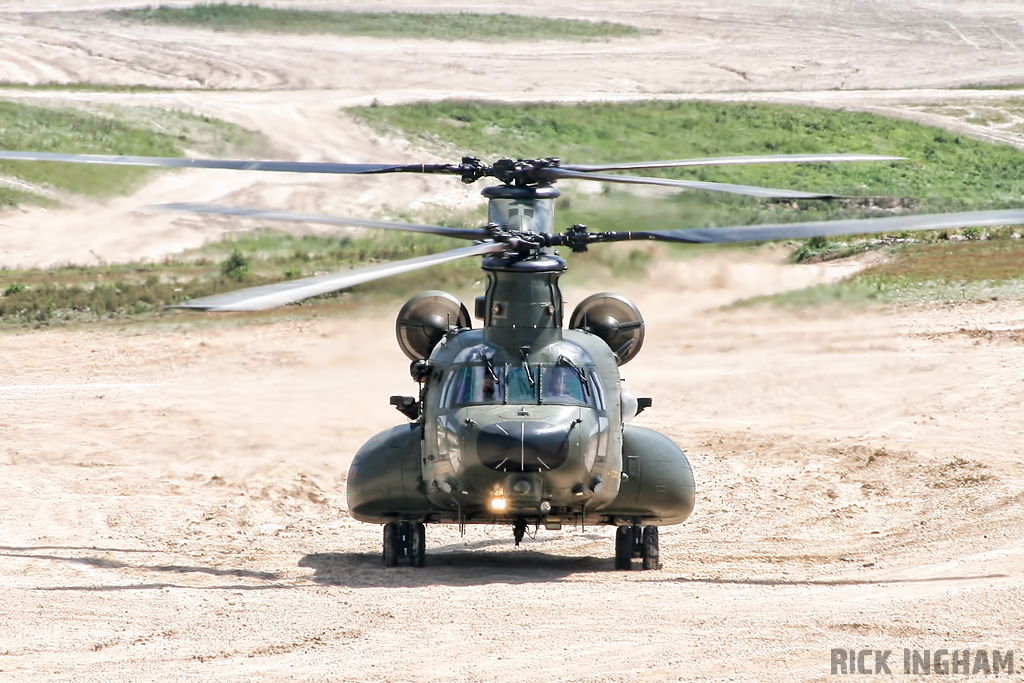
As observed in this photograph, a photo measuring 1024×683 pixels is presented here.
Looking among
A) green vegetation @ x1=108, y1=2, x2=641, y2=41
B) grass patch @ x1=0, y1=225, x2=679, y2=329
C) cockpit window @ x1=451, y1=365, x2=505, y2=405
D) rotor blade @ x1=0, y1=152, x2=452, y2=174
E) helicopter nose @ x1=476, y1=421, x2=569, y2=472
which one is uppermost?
green vegetation @ x1=108, y1=2, x2=641, y2=41

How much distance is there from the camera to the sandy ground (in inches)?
553

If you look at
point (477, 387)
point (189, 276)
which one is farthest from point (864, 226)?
point (189, 276)

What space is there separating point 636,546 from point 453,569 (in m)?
2.17

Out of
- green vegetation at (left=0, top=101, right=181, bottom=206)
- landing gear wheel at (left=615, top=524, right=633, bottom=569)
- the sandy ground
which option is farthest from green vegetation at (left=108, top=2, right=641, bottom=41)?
landing gear wheel at (left=615, top=524, right=633, bottom=569)

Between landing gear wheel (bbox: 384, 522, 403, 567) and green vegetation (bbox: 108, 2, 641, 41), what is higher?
green vegetation (bbox: 108, 2, 641, 41)

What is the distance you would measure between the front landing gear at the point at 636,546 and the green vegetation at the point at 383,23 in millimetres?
50645

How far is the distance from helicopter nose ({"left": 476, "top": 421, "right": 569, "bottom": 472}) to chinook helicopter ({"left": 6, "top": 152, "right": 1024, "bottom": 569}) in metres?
0.01

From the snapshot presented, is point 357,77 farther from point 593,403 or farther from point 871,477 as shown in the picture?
point 593,403

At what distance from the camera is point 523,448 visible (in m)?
15.9

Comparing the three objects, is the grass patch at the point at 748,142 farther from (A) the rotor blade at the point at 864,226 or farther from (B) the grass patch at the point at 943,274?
(A) the rotor blade at the point at 864,226

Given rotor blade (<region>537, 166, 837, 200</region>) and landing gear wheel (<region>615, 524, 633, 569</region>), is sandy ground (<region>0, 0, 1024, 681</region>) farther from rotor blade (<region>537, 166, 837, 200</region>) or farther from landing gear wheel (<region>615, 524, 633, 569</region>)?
rotor blade (<region>537, 166, 837, 200</region>)

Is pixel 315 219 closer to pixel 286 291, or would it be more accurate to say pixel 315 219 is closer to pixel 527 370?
pixel 527 370

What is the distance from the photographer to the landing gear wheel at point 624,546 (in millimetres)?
18375

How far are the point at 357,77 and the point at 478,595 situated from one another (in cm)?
4643
